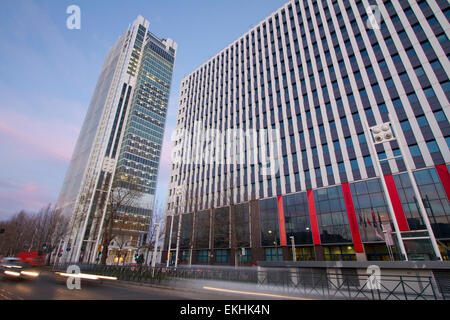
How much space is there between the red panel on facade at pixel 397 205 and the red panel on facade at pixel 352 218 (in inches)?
177

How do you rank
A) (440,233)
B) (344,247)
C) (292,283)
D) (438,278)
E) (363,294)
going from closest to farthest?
(438,278) < (363,294) < (292,283) < (440,233) < (344,247)

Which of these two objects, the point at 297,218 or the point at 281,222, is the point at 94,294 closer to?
the point at 281,222

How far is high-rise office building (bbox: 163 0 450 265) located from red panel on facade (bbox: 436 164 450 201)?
0.39ft

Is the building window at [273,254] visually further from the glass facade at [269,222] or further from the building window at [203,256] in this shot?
the building window at [203,256]

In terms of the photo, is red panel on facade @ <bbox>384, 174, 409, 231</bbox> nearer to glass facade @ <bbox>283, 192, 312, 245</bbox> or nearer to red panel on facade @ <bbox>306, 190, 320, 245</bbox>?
red panel on facade @ <bbox>306, 190, 320, 245</bbox>

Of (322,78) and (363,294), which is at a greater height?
(322,78)

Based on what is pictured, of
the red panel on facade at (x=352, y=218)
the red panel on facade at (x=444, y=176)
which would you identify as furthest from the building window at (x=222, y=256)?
the red panel on facade at (x=444, y=176)

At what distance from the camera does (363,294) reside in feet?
38.3

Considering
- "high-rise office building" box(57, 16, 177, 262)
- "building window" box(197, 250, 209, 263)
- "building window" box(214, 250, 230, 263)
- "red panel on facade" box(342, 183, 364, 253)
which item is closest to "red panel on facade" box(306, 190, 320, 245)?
"red panel on facade" box(342, 183, 364, 253)

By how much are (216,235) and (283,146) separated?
2144 cm

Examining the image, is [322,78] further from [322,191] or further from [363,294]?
[363,294]

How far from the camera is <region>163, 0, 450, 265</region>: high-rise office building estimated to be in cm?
2650
